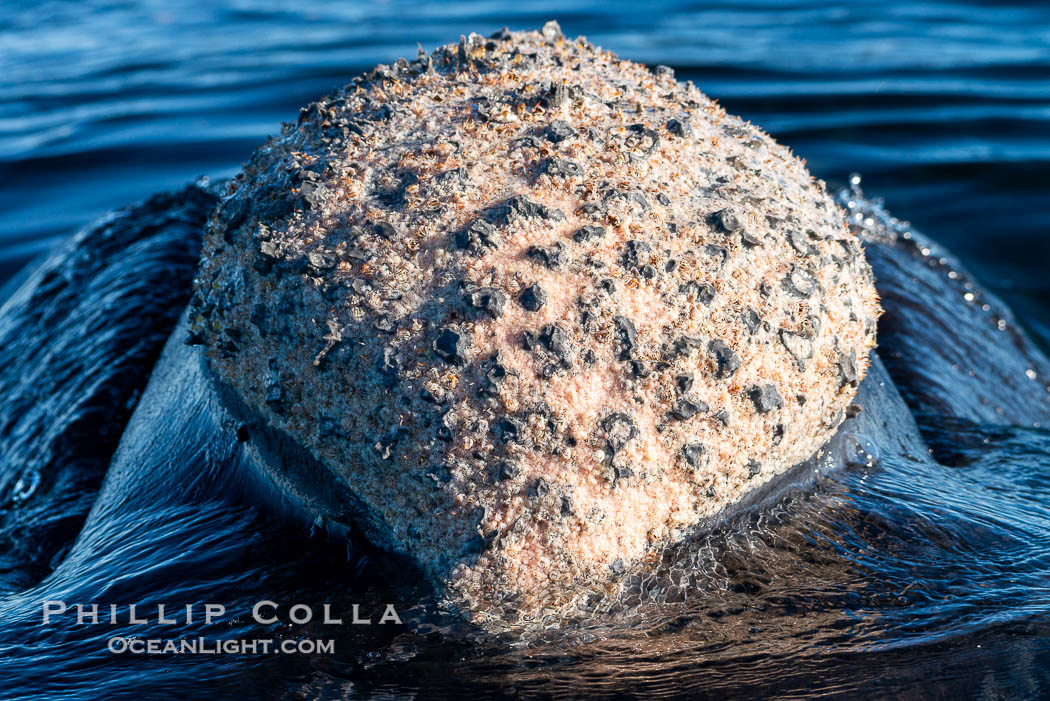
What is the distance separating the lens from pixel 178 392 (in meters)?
3.17

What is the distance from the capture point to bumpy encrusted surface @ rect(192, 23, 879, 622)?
223 cm

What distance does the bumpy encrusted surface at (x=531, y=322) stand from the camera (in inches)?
87.7

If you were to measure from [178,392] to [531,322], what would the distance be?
146 cm

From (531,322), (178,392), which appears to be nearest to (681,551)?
(531,322)

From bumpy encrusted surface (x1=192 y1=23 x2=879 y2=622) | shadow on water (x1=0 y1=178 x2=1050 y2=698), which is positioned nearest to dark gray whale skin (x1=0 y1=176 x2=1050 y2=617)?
shadow on water (x1=0 y1=178 x2=1050 y2=698)

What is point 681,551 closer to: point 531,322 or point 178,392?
point 531,322

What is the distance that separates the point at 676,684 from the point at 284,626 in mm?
935

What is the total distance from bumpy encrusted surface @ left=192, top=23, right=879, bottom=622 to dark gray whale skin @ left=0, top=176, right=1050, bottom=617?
0.66 feet

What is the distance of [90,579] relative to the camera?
8.53ft

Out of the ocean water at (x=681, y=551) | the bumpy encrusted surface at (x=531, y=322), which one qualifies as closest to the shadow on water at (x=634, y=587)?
the ocean water at (x=681, y=551)

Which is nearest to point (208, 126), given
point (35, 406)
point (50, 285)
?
point (50, 285)

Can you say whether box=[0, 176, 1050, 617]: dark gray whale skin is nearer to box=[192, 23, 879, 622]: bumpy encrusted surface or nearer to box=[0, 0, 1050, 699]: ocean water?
box=[0, 0, 1050, 699]: ocean water

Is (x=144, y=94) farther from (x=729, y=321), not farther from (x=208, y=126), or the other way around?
(x=729, y=321)

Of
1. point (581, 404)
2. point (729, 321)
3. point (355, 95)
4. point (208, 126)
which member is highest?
point (208, 126)
